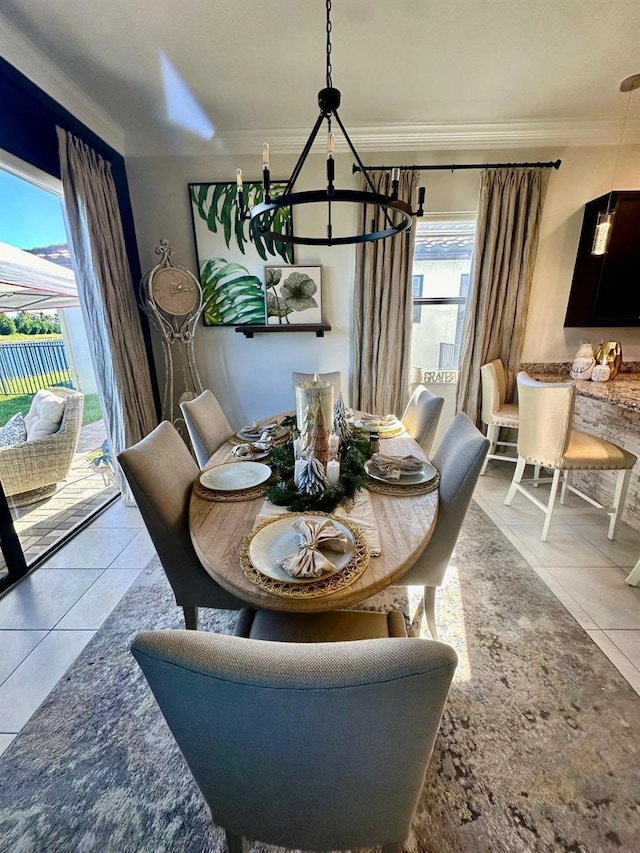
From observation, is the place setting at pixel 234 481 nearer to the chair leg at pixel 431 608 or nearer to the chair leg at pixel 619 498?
the chair leg at pixel 431 608

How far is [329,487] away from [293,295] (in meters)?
2.24

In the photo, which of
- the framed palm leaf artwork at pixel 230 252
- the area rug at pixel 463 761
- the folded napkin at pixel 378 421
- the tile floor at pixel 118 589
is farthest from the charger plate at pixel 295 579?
the framed palm leaf artwork at pixel 230 252

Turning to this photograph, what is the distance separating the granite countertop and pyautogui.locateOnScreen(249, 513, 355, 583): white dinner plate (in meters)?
2.13

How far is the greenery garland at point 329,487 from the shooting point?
123 cm

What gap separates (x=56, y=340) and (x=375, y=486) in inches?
97.5

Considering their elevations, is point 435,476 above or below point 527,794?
above

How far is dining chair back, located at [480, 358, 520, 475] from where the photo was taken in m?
2.93

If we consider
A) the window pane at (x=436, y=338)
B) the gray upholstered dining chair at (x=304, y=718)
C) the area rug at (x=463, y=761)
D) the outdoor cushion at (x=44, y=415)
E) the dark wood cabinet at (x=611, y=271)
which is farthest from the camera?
the window pane at (x=436, y=338)

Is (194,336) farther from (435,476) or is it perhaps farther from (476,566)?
(476,566)

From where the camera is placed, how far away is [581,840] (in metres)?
0.98

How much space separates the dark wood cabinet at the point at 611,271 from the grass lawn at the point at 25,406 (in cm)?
405

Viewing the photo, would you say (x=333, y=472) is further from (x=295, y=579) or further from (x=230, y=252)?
(x=230, y=252)

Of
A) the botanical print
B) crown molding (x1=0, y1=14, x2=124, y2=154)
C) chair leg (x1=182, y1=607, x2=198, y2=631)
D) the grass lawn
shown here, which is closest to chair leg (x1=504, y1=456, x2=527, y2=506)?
the botanical print

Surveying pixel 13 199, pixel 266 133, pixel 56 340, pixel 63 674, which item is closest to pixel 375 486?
pixel 63 674
